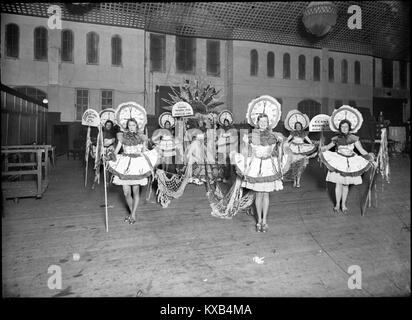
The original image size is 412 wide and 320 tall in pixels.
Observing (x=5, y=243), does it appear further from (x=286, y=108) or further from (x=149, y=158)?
(x=286, y=108)

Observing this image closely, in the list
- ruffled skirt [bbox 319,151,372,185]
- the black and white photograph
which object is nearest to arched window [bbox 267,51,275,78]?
the black and white photograph

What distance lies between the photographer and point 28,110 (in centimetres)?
1024

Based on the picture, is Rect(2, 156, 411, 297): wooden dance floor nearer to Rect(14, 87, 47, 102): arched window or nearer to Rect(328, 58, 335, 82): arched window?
Rect(14, 87, 47, 102): arched window

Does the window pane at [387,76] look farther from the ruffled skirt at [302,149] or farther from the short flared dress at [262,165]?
the short flared dress at [262,165]

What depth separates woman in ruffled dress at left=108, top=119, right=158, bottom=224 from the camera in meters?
4.64

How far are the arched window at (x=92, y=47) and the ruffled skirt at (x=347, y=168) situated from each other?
1589cm

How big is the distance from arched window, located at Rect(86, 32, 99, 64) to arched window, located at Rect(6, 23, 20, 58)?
365 centimetres

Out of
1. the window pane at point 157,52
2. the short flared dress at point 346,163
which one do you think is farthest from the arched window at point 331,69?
the short flared dress at point 346,163

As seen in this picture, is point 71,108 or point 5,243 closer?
point 5,243

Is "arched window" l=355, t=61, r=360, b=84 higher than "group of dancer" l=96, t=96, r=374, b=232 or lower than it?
higher

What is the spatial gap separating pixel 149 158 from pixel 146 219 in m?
1.08

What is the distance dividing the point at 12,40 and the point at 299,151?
1684 centimetres
